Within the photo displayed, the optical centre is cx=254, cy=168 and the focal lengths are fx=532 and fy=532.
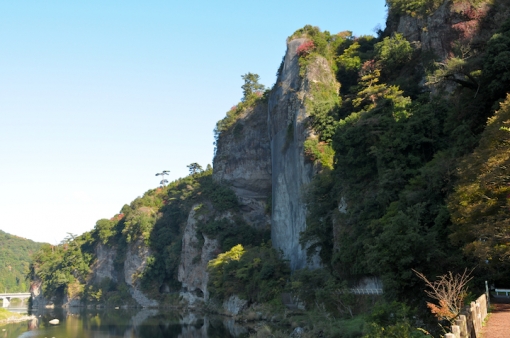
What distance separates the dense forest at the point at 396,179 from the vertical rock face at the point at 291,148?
102 cm

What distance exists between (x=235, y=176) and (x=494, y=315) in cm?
4695

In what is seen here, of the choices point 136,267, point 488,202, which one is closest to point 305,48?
point 488,202

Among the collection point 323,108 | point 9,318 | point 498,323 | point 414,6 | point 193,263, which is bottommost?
point 9,318

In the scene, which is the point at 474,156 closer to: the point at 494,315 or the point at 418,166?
the point at 494,315

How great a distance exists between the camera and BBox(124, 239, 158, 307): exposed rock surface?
2714 inches

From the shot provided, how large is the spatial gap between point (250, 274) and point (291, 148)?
10743mm

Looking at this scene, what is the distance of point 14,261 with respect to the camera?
14275cm

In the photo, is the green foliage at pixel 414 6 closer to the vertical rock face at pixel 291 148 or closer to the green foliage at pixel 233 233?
the vertical rock face at pixel 291 148

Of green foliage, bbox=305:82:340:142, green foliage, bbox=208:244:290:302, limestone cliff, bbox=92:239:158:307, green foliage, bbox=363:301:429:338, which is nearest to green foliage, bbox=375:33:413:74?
green foliage, bbox=305:82:340:142

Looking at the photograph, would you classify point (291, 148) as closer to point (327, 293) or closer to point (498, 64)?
point (327, 293)

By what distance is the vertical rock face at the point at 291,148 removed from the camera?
1583 inches

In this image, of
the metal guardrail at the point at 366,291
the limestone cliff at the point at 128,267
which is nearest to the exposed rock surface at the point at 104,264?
the limestone cliff at the point at 128,267

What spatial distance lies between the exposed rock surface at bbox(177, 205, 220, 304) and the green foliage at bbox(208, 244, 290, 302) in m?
9.96

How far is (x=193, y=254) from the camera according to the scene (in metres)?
60.6
